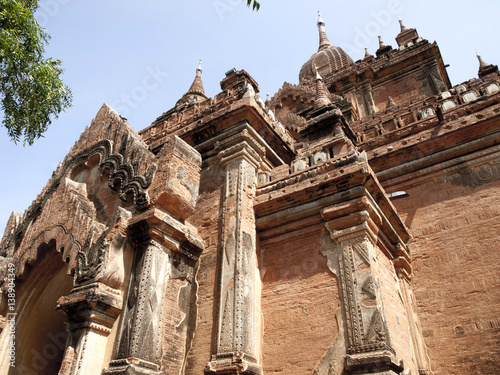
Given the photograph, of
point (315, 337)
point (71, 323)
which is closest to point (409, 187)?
point (315, 337)

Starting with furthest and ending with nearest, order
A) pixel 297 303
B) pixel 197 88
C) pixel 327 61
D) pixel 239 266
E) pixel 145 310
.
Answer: pixel 327 61
pixel 197 88
pixel 239 266
pixel 297 303
pixel 145 310

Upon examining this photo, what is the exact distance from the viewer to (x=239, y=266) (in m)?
6.98

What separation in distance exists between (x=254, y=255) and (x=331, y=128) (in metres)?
4.55

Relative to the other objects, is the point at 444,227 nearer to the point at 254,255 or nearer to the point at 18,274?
the point at 254,255

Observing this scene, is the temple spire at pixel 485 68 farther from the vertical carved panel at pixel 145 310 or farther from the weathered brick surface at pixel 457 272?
the vertical carved panel at pixel 145 310

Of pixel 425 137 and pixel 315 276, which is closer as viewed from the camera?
pixel 315 276

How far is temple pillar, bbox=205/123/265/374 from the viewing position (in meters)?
6.24

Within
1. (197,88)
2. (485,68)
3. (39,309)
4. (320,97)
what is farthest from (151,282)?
(485,68)

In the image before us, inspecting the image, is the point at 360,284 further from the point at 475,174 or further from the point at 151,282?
the point at 475,174

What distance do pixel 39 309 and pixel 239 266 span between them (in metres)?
5.28

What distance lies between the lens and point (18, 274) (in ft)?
28.8

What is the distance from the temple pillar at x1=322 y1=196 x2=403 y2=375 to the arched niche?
5.99 m

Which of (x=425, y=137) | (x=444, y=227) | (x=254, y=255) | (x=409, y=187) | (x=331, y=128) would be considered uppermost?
(x=331, y=128)

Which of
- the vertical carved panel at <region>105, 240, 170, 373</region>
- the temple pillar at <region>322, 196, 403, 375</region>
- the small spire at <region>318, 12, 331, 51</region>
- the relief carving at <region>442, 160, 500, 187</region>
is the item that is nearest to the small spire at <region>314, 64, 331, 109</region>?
the relief carving at <region>442, 160, 500, 187</region>
